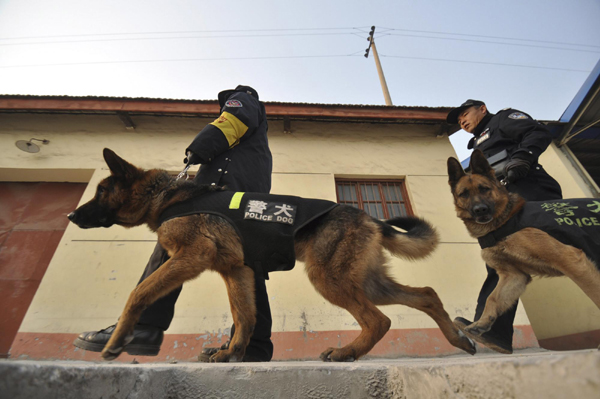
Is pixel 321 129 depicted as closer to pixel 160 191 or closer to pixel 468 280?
pixel 468 280

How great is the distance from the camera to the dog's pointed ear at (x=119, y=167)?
90.6 inches

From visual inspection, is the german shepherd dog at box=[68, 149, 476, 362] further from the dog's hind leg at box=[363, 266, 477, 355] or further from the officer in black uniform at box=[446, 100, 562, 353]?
the officer in black uniform at box=[446, 100, 562, 353]

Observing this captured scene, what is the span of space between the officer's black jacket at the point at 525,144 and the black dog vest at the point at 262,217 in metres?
2.02

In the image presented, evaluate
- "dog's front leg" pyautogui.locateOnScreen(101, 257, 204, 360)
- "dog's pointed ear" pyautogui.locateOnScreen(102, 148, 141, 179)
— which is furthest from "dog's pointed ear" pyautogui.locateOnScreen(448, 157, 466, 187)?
"dog's pointed ear" pyautogui.locateOnScreen(102, 148, 141, 179)

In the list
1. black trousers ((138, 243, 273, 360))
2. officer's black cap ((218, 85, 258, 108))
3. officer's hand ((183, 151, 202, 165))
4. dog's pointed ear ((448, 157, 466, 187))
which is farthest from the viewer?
officer's black cap ((218, 85, 258, 108))

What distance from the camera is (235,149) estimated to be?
2.78 metres

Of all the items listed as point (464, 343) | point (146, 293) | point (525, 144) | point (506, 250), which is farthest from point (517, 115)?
point (146, 293)

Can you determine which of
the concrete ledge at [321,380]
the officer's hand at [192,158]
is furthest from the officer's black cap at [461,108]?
the concrete ledge at [321,380]

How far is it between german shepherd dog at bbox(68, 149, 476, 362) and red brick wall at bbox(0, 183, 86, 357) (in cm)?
425

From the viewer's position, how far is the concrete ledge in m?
0.54

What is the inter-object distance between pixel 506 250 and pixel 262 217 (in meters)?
2.11

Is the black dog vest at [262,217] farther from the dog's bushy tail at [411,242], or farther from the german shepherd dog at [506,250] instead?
the german shepherd dog at [506,250]

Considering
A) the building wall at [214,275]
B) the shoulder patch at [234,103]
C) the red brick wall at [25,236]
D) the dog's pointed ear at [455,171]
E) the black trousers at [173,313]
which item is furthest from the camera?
the red brick wall at [25,236]

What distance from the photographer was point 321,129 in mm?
6613
